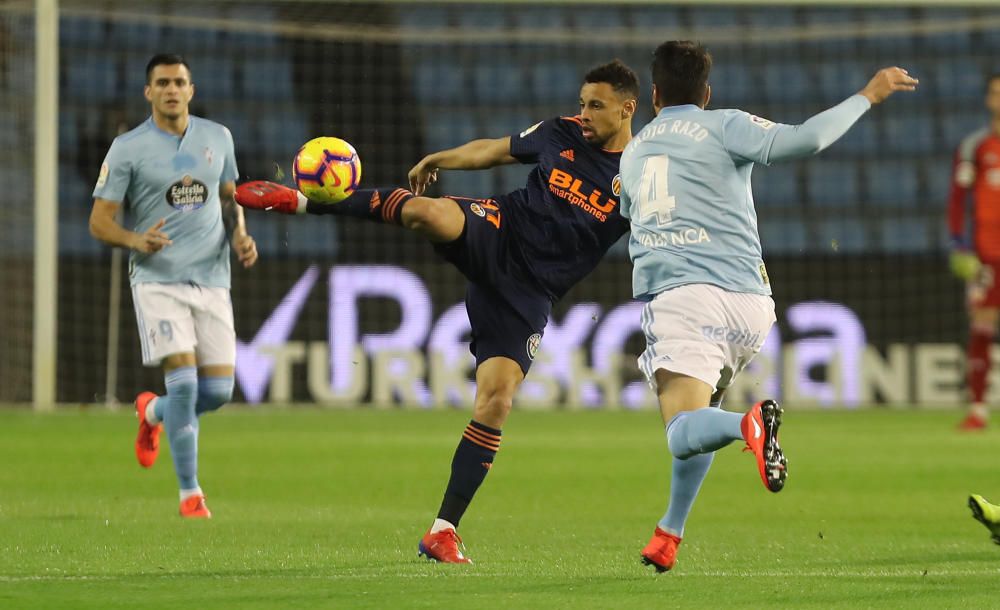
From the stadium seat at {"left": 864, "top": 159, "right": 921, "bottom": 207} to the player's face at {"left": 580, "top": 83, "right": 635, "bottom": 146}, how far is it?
47.3 feet

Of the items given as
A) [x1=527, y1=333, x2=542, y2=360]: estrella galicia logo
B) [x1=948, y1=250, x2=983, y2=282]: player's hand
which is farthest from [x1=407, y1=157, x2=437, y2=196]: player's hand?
[x1=948, y1=250, x2=983, y2=282]: player's hand

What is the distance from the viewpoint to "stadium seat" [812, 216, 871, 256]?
19.5 meters

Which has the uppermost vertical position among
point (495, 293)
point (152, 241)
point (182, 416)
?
point (152, 241)

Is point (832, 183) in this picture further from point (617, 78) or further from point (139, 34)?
point (617, 78)

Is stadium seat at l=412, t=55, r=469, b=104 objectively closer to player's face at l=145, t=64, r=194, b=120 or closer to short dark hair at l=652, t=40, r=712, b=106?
player's face at l=145, t=64, r=194, b=120

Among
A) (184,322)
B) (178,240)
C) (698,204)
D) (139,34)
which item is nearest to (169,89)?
(178,240)

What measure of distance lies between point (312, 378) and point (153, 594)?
1318 cm

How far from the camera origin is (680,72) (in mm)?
5578

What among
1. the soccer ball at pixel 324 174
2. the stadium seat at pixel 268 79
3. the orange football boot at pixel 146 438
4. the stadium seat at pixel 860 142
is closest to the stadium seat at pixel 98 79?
the stadium seat at pixel 268 79

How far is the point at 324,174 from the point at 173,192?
2049 millimetres

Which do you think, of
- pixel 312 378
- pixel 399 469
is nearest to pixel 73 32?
pixel 312 378

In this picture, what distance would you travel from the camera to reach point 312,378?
1809 cm

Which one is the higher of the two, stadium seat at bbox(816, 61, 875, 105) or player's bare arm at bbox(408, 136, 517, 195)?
stadium seat at bbox(816, 61, 875, 105)

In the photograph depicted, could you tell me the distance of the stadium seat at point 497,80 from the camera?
20.2 m
